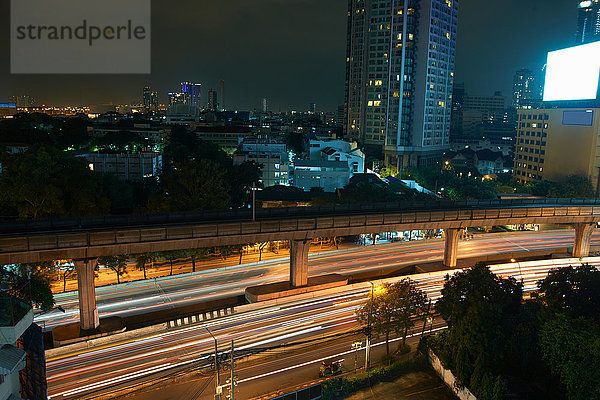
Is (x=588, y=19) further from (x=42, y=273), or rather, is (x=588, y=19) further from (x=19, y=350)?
(x=19, y=350)

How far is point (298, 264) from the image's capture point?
31.1 meters

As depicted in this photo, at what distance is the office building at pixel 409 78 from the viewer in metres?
106

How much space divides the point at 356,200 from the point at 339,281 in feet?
65.6

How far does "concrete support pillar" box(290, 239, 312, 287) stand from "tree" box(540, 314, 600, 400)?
1548 centimetres

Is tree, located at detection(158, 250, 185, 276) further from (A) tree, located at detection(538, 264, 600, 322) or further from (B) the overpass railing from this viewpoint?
(A) tree, located at detection(538, 264, 600, 322)

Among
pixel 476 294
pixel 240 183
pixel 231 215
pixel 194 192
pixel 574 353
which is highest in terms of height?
pixel 194 192

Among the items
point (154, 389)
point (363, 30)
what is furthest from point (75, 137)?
point (363, 30)

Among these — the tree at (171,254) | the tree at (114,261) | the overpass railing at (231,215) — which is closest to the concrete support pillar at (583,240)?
the overpass railing at (231,215)

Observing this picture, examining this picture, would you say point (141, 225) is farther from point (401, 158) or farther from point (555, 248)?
point (401, 158)

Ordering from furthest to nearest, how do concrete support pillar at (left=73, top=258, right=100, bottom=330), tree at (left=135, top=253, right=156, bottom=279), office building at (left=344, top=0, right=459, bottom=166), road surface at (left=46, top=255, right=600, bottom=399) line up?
office building at (left=344, top=0, right=459, bottom=166) < tree at (left=135, top=253, right=156, bottom=279) < concrete support pillar at (left=73, top=258, right=100, bottom=330) < road surface at (left=46, top=255, right=600, bottom=399)

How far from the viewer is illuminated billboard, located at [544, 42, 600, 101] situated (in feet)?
236

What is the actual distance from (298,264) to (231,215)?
645 centimetres

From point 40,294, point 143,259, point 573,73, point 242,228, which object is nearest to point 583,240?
point 242,228

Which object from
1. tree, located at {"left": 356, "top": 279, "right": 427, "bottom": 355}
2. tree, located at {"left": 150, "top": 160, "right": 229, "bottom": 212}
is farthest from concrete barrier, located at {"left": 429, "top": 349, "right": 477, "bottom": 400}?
tree, located at {"left": 150, "top": 160, "right": 229, "bottom": 212}
